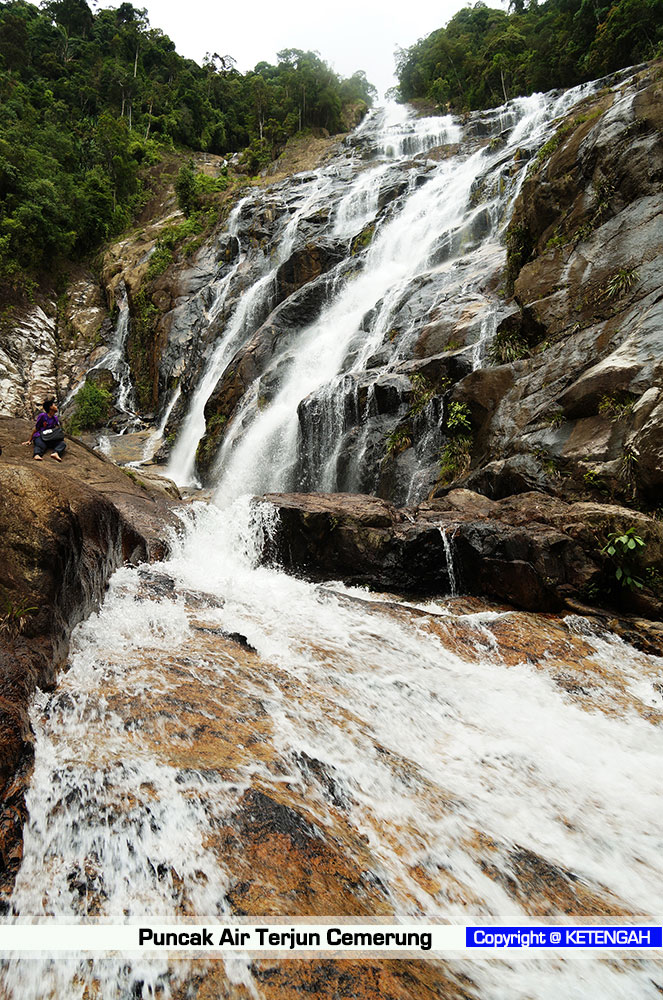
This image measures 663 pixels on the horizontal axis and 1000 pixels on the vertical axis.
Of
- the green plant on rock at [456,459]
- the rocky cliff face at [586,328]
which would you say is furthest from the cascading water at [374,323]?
the rocky cliff face at [586,328]

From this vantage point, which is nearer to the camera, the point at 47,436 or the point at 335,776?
the point at 335,776

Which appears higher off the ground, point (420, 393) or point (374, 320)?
point (374, 320)

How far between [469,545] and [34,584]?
552 cm

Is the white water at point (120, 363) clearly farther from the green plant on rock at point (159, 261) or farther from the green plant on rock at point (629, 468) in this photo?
the green plant on rock at point (629, 468)

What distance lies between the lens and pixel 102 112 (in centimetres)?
4041

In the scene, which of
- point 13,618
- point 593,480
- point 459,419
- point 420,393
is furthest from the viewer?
point 420,393

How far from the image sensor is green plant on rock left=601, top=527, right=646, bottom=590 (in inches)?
234

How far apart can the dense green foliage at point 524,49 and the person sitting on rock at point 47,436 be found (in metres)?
28.0

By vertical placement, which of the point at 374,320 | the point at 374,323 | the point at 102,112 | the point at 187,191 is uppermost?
the point at 102,112

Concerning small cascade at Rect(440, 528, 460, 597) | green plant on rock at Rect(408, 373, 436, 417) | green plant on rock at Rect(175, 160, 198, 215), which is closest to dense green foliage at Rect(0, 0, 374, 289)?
green plant on rock at Rect(175, 160, 198, 215)

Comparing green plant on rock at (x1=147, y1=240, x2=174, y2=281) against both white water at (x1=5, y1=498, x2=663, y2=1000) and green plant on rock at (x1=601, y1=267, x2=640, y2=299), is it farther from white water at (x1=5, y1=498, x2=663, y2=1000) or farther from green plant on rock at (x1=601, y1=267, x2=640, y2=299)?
white water at (x1=5, y1=498, x2=663, y2=1000)

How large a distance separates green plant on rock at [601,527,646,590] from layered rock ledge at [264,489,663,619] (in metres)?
0.10

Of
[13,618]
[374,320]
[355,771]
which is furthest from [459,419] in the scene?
[13,618]

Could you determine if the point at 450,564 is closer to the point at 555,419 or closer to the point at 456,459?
the point at 456,459
